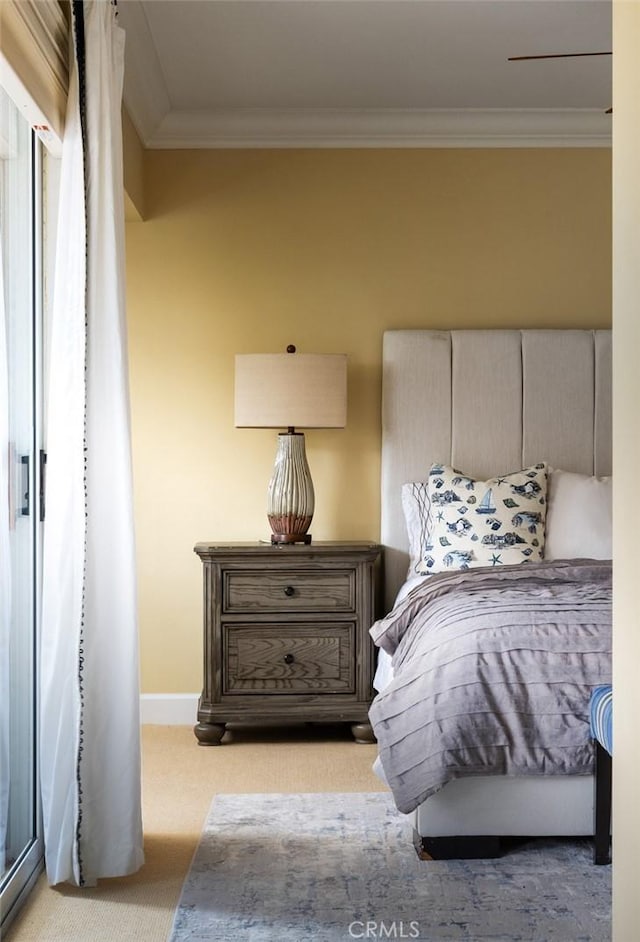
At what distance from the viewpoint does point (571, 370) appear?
429cm

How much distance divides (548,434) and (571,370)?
31 centimetres

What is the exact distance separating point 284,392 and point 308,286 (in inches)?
26.9

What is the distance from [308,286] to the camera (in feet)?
14.4

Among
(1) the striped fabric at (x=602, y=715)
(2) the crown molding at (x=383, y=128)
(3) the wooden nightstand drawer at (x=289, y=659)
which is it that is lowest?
(3) the wooden nightstand drawer at (x=289, y=659)

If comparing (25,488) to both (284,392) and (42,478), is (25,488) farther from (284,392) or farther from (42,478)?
(284,392)

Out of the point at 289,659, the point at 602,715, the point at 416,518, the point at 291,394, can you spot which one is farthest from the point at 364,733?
the point at 602,715

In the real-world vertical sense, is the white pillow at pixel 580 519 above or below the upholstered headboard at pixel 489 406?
below

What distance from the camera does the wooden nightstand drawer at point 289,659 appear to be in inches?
154

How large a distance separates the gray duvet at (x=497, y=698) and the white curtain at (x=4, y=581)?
3.31 feet

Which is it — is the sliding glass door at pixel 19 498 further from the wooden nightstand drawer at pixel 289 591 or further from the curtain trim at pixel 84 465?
the wooden nightstand drawer at pixel 289 591

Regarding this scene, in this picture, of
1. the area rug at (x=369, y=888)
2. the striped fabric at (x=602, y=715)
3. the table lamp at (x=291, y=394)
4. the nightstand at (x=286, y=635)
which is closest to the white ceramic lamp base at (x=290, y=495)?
the table lamp at (x=291, y=394)

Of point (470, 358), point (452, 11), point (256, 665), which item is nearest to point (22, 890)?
point (256, 665)

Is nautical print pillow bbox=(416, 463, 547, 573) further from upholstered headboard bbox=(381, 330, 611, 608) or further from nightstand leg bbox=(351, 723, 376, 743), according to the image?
nightstand leg bbox=(351, 723, 376, 743)

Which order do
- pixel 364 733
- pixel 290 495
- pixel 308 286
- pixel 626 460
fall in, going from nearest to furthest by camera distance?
1. pixel 626 460
2. pixel 364 733
3. pixel 290 495
4. pixel 308 286
